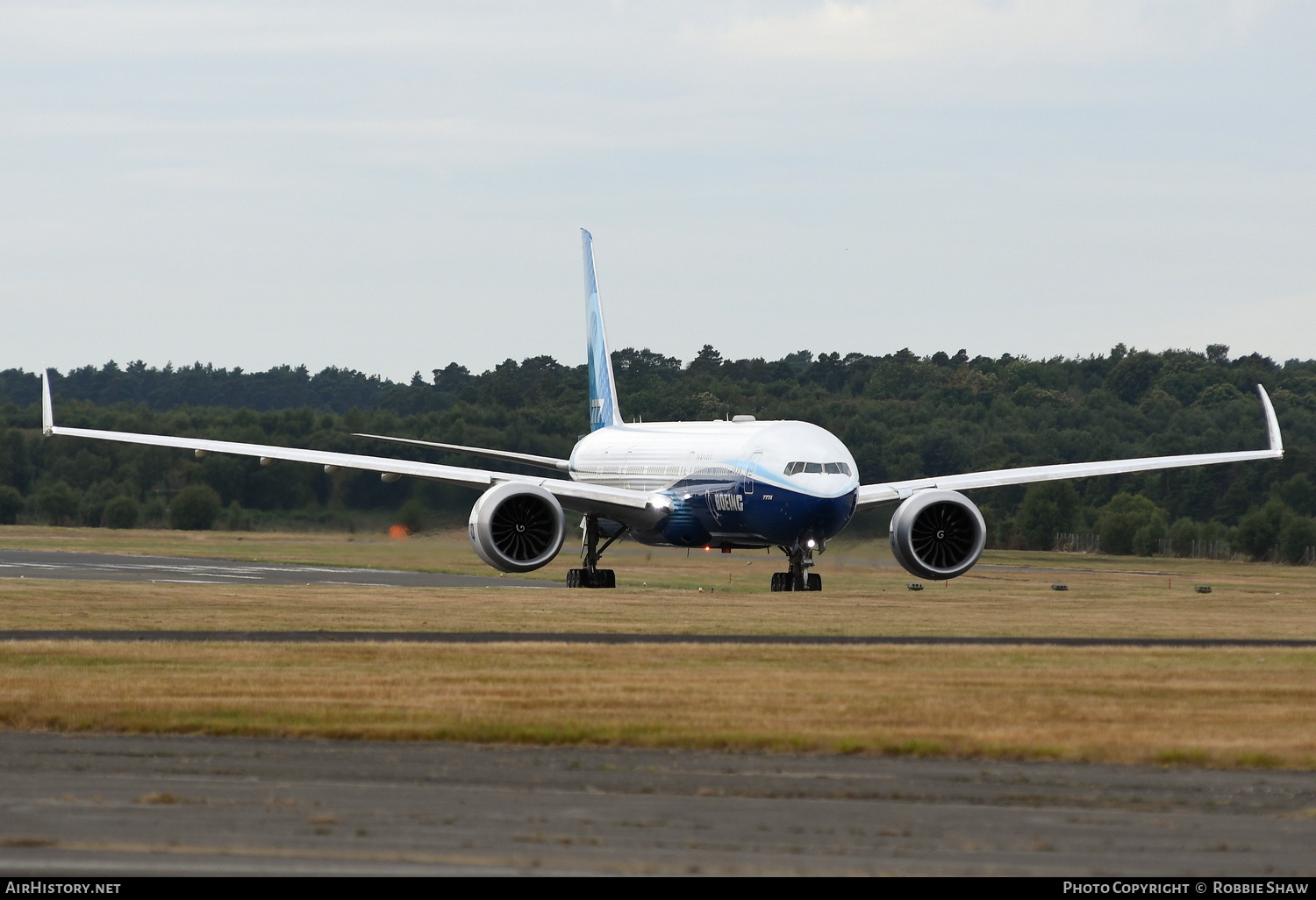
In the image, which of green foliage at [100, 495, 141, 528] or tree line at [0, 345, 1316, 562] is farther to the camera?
green foliage at [100, 495, 141, 528]

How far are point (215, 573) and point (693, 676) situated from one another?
103 feet

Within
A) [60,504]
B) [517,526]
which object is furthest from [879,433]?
[517,526]

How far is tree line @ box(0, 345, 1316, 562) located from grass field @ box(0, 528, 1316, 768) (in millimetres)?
14931

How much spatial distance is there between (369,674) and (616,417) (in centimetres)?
3321

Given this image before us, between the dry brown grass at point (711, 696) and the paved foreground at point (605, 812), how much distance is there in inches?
32.0

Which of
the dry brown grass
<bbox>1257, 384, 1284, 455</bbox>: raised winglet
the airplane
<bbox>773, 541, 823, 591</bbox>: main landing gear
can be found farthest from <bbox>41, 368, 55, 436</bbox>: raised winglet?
<bbox>1257, 384, 1284, 455</bbox>: raised winglet

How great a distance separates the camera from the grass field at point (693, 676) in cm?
1827

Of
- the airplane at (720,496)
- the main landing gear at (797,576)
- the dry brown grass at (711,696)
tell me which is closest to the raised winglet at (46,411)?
the airplane at (720,496)

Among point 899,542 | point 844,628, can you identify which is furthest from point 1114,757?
point 899,542

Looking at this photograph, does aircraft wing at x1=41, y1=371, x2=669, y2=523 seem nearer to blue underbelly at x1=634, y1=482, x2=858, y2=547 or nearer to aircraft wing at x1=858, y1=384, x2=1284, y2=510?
blue underbelly at x1=634, y1=482, x2=858, y2=547

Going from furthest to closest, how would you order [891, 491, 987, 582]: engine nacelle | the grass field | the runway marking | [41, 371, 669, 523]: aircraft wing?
[41, 371, 669, 523]: aircraft wing, [891, 491, 987, 582]: engine nacelle, the runway marking, the grass field

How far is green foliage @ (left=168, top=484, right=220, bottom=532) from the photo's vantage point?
78438 millimetres

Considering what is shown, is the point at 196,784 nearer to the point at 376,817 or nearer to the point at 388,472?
the point at 376,817

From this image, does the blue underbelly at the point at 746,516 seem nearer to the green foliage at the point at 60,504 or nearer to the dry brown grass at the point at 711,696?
the dry brown grass at the point at 711,696
